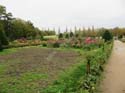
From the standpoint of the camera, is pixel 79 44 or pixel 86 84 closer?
pixel 86 84

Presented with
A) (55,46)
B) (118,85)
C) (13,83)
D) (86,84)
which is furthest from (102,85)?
(55,46)

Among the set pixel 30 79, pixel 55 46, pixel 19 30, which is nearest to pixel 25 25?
pixel 19 30

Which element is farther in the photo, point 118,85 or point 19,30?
point 19,30

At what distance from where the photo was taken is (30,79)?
1153cm

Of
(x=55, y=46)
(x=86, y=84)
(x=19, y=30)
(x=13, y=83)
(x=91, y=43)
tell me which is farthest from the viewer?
(x=19, y=30)

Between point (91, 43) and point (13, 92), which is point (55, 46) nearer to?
point (91, 43)

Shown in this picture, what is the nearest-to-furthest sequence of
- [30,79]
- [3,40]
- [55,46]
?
1. [30,79]
2. [3,40]
3. [55,46]

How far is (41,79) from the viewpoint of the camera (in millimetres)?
11578

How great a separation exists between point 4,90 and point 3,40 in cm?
2207

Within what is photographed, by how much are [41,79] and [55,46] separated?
26917mm

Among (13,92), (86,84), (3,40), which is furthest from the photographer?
(3,40)

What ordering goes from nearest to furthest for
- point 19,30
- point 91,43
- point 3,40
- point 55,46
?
point 3,40 < point 91,43 < point 55,46 < point 19,30

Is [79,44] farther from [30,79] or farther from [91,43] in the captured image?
[30,79]

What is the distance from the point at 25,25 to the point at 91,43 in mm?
26210
